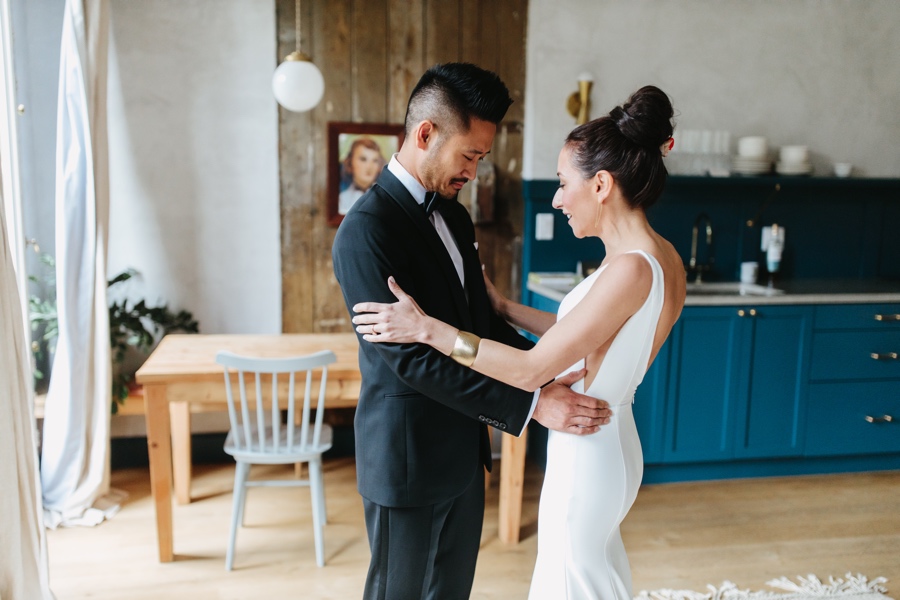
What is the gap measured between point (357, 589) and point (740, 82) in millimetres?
3445

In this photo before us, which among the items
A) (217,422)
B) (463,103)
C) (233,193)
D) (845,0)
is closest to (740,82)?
(845,0)

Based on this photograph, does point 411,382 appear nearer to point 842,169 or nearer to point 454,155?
point 454,155

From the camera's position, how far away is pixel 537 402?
173 centimetres

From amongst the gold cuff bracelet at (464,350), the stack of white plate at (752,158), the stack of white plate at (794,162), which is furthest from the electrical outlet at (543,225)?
the gold cuff bracelet at (464,350)

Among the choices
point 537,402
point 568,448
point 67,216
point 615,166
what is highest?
point 615,166

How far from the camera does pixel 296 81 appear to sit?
10.5 ft

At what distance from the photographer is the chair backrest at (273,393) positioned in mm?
2734

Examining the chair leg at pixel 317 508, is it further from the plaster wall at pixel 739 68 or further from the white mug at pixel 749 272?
the white mug at pixel 749 272

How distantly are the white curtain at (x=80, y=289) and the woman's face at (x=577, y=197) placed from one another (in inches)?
92.3

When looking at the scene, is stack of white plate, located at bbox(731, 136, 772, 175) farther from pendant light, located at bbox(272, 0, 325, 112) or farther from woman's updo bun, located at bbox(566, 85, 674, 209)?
woman's updo bun, located at bbox(566, 85, 674, 209)

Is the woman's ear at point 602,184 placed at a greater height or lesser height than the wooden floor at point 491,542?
greater

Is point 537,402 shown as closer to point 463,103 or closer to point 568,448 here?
point 568,448

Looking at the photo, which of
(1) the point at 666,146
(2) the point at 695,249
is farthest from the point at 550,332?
(2) the point at 695,249

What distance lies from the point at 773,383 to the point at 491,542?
68.4 inches
